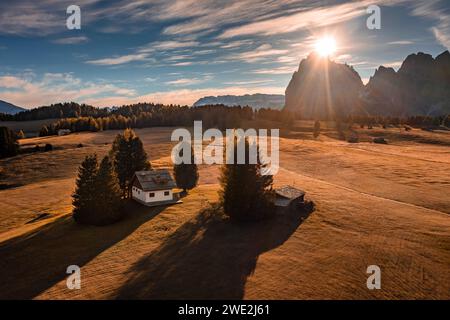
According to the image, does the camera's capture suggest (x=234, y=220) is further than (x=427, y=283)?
Yes

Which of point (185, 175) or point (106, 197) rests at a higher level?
point (185, 175)

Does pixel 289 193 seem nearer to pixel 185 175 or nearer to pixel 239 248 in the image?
pixel 239 248

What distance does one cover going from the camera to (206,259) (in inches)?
1113

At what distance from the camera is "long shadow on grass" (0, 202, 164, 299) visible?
83.6 feet

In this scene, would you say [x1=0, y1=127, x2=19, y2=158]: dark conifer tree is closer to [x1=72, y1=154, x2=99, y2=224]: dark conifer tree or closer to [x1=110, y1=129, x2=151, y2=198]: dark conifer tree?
[x1=110, y1=129, x2=151, y2=198]: dark conifer tree

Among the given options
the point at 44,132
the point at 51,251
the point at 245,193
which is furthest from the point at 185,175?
the point at 44,132

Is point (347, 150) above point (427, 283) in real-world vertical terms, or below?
above

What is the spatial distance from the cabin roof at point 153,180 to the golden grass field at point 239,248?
3.40 m

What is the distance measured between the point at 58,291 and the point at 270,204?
2447 cm

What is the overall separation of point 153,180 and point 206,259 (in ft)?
72.4
